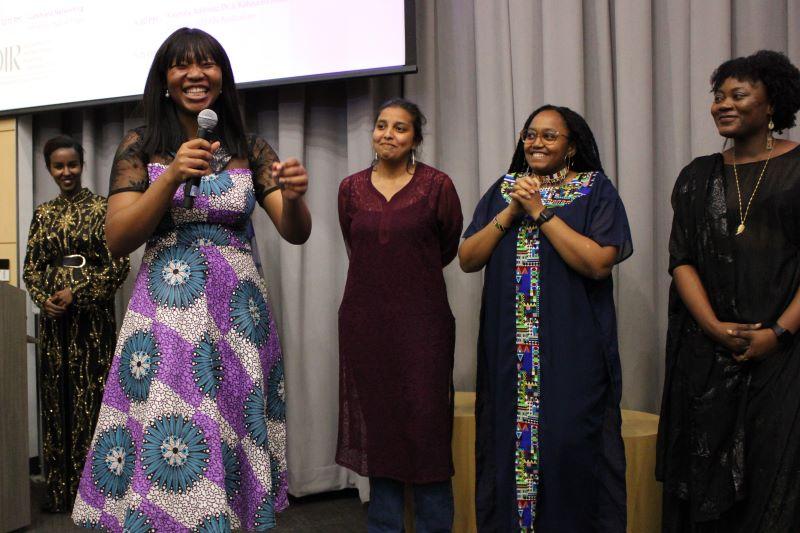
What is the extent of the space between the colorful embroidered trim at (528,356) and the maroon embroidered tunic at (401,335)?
0.32 metres

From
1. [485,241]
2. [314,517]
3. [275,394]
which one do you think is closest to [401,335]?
[485,241]

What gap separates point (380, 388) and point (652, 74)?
1.76 m

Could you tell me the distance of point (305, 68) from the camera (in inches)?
143

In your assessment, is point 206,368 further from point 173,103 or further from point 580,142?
point 580,142

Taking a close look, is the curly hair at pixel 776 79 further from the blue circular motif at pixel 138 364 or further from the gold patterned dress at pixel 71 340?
the gold patterned dress at pixel 71 340

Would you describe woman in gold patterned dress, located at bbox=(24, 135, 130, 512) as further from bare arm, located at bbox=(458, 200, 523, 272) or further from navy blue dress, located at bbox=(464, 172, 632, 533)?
navy blue dress, located at bbox=(464, 172, 632, 533)

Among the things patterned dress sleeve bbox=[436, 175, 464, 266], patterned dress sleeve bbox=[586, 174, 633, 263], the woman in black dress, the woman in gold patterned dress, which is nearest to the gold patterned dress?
the woman in gold patterned dress

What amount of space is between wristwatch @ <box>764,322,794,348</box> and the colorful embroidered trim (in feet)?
2.27

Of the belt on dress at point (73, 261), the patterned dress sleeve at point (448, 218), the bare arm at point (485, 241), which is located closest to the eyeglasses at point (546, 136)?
the bare arm at point (485, 241)

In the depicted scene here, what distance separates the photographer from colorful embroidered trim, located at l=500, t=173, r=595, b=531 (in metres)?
2.41

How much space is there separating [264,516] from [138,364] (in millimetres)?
442

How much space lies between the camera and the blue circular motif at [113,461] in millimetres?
1706

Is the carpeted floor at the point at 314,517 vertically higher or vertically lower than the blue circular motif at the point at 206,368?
lower

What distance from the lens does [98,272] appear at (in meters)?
3.64
